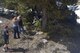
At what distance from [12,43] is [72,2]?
4.83m

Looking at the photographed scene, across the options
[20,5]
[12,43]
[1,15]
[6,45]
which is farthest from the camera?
[1,15]

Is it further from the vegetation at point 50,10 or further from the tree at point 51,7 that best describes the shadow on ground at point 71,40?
the tree at point 51,7

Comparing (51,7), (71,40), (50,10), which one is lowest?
(71,40)

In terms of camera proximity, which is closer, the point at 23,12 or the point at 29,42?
the point at 29,42

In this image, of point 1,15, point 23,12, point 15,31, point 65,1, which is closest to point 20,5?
point 23,12

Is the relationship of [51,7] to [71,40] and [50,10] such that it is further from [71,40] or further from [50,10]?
[71,40]

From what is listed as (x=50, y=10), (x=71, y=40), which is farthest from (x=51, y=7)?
(x=71, y=40)

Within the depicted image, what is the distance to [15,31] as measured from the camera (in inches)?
660

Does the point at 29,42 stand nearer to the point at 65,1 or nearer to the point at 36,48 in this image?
the point at 36,48

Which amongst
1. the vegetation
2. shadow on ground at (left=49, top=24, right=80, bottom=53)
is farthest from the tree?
shadow on ground at (left=49, top=24, right=80, bottom=53)

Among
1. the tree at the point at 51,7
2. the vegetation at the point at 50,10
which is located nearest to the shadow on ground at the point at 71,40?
the vegetation at the point at 50,10

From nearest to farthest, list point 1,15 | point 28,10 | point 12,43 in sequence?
point 12,43 → point 28,10 → point 1,15

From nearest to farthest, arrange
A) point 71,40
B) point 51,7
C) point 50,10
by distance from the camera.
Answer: point 71,40, point 51,7, point 50,10

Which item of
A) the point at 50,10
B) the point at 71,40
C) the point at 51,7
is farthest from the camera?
the point at 50,10
